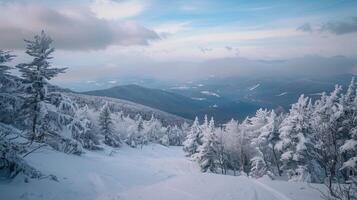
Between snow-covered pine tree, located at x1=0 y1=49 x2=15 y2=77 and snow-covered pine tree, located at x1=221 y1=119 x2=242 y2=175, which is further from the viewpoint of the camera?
snow-covered pine tree, located at x1=221 y1=119 x2=242 y2=175

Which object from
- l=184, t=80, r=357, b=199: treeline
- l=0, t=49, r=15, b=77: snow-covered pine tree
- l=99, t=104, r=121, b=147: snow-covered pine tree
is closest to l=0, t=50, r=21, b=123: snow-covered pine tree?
l=0, t=49, r=15, b=77: snow-covered pine tree

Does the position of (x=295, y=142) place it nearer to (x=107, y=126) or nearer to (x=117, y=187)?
(x=117, y=187)

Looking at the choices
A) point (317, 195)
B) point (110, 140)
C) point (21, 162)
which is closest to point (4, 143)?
point (21, 162)

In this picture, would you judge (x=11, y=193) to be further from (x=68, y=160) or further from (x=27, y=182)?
(x=68, y=160)

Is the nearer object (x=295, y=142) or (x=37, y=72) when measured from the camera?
(x=37, y=72)

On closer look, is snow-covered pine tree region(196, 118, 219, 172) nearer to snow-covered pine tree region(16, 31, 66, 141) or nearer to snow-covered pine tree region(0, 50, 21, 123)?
snow-covered pine tree region(16, 31, 66, 141)

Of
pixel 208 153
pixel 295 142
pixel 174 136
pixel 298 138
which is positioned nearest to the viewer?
pixel 298 138

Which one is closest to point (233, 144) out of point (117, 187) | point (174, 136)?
point (117, 187)
